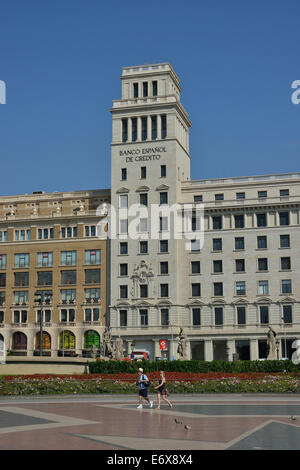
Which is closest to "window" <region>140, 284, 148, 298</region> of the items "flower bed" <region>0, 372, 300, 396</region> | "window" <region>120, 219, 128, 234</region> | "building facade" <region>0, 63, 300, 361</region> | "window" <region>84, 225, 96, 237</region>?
"building facade" <region>0, 63, 300, 361</region>

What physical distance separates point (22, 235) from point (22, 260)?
3.91 m

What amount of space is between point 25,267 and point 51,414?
221ft

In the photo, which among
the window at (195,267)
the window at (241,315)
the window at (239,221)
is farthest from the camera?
the window at (195,267)

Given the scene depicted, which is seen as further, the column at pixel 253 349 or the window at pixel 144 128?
the window at pixel 144 128

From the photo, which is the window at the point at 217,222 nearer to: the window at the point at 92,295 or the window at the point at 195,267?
the window at the point at 195,267

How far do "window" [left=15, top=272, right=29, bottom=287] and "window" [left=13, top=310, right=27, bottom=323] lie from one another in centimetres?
381

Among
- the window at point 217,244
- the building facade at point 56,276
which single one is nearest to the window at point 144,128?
the building facade at point 56,276

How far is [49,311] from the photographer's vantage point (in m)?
92.1

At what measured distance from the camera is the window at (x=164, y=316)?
8638cm

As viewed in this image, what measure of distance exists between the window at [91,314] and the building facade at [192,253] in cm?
280

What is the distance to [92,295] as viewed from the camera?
9075 centimetres
